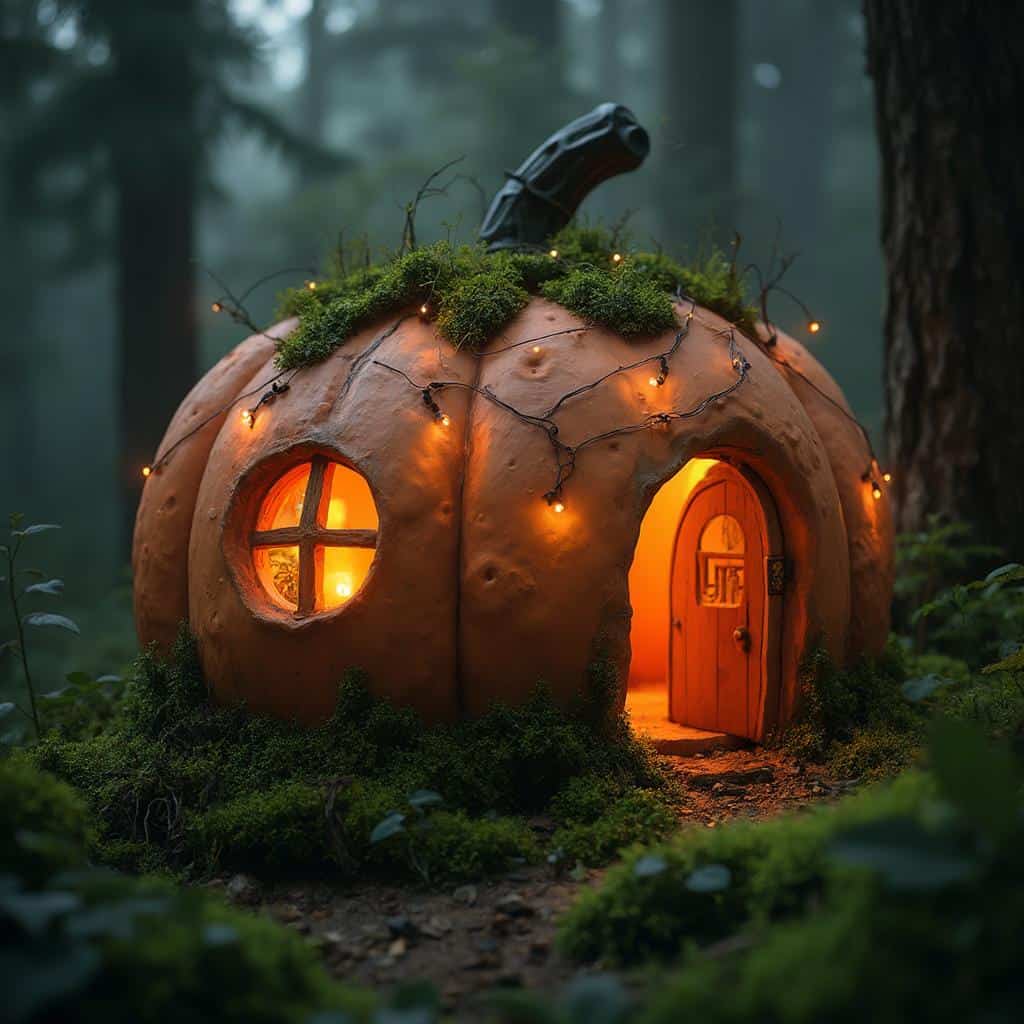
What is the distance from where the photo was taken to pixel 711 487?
20.1 ft

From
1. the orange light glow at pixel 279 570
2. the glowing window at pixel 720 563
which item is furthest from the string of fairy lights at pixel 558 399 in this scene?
the glowing window at pixel 720 563

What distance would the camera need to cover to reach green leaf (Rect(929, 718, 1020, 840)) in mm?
2367

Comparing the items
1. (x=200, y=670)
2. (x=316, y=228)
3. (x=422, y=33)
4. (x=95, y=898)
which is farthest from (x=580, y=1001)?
(x=422, y=33)

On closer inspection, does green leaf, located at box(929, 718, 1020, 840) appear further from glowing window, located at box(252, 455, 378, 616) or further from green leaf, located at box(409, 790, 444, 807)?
glowing window, located at box(252, 455, 378, 616)

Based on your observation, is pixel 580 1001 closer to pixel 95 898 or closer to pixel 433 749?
pixel 95 898

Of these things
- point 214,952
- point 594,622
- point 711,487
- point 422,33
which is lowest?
point 214,952

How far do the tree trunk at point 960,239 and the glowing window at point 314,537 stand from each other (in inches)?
165

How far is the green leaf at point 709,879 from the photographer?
319cm

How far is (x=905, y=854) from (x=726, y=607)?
3655mm

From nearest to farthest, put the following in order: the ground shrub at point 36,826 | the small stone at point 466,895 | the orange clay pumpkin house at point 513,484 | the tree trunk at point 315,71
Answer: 1. the ground shrub at point 36,826
2. the small stone at point 466,895
3. the orange clay pumpkin house at point 513,484
4. the tree trunk at point 315,71

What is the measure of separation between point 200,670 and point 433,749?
4.72 ft

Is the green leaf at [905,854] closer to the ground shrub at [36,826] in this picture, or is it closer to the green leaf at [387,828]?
the green leaf at [387,828]

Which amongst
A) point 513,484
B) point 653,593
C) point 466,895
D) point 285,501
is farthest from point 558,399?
point 653,593

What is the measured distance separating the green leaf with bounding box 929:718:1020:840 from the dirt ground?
1.44 meters
